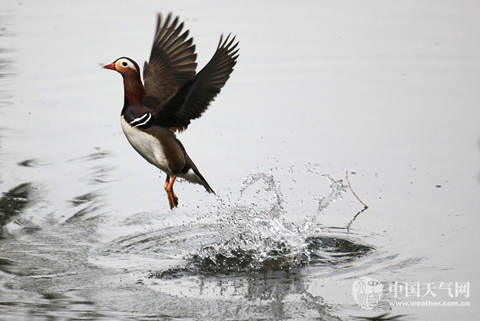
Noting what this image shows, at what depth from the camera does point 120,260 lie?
6281 millimetres

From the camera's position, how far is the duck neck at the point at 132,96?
19.9 feet

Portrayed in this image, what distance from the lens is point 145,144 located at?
20.1ft

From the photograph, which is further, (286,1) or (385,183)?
(286,1)

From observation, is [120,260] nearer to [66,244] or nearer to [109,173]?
[66,244]

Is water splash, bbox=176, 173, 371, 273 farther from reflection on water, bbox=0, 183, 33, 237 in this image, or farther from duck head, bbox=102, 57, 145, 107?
reflection on water, bbox=0, 183, 33, 237

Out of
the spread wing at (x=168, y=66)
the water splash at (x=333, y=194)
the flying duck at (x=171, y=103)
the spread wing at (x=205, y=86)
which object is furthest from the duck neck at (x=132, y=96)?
the water splash at (x=333, y=194)

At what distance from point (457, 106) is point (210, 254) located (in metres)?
4.09

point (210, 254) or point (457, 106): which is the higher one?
point (457, 106)

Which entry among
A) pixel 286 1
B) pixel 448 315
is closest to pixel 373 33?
pixel 286 1

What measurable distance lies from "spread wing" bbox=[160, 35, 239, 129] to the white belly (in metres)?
0.24

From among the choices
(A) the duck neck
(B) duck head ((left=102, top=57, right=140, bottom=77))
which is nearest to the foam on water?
(A) the duck neck

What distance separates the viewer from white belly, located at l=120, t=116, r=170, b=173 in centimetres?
607

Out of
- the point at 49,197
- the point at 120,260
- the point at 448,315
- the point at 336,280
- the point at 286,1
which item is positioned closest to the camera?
the point at 448,315

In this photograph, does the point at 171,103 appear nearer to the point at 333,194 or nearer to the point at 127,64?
the point at 127,64
